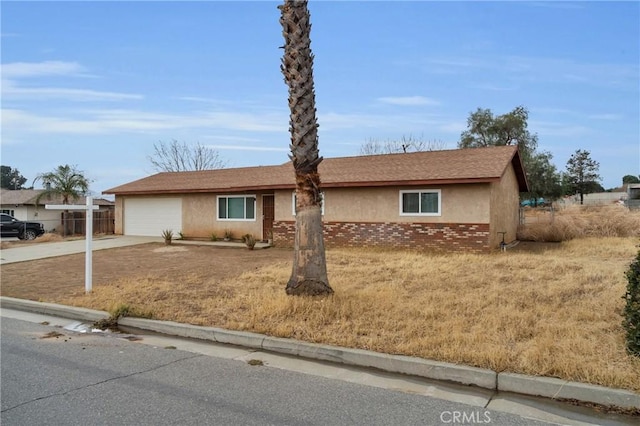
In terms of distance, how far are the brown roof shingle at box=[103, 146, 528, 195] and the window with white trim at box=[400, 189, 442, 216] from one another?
67 centimetres

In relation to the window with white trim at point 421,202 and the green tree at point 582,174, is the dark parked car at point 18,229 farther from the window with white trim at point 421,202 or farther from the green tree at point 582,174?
the green tree at point 582,174

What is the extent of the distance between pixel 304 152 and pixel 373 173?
11.3 meters

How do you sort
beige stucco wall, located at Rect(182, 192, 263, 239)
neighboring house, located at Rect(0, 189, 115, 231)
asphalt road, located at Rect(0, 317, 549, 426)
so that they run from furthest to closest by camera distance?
1. neighboring house, located at Rect(0, 189, 115, 231)
2. beige stucco wall, located at Rect(182, 192, 263, 239)
3. asphalt road, located at Rect(0, 317, 549, 426)

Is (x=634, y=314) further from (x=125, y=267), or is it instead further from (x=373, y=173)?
(x=373, y=173)

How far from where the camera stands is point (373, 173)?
19359mm

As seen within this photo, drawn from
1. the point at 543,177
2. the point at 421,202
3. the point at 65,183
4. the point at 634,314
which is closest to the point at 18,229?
the point at 65,183

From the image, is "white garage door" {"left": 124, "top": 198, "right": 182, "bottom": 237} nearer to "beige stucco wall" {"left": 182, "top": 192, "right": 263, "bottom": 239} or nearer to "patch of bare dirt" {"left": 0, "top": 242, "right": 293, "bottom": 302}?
"beige stucco wall" {"left": 182, "top": 192, "right": 263, "bottom": 239}

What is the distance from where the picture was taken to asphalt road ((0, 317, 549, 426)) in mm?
4234

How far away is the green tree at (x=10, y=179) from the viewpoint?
9001cm

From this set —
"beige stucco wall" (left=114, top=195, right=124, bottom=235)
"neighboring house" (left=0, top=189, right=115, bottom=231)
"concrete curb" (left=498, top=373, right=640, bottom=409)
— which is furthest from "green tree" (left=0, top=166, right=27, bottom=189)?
"concrete curb" (left=498, top=373, right=640, bottom=409)

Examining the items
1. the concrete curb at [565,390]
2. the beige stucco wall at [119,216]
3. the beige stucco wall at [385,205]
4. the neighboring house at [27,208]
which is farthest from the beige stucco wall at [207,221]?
the neighboring house at [27,208]

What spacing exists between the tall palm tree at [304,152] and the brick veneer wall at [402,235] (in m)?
9.61

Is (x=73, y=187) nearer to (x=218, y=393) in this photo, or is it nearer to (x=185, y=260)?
(x=185, y=260)

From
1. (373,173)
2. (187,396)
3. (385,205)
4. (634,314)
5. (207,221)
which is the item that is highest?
(373,173)
